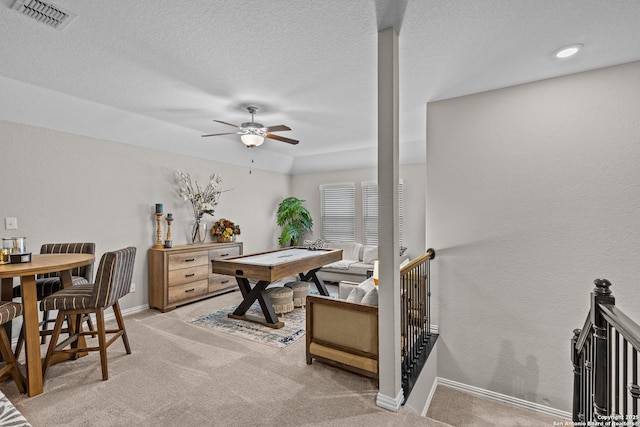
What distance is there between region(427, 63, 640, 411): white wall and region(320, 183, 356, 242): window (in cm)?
320

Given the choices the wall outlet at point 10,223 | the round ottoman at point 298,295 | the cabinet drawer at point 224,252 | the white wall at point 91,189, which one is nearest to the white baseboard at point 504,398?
the round ottoman at point 298,295

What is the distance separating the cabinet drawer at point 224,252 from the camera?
4.81 metres

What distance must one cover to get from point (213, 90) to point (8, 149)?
7.30ft

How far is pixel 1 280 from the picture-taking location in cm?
244

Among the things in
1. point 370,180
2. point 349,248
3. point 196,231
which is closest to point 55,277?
point 196,231

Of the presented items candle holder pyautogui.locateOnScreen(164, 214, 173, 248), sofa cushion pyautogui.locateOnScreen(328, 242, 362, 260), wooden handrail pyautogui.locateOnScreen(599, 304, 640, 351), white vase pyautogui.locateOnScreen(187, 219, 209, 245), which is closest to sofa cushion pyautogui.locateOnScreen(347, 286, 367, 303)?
wooden handrail pyautogui.locateOnScreen(599, 304, 640, 351)

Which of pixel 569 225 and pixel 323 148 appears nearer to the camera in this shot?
pixel 569 225

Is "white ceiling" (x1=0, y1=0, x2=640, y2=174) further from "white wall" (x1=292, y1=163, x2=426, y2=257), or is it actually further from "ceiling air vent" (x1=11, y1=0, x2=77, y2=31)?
"white wall" (x1=292, y1=163, x2=426, y2=257)

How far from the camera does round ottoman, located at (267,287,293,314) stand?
13.1 feet

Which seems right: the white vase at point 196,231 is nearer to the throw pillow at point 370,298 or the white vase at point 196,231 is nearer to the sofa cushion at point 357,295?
the sofa cushion at point 357,295

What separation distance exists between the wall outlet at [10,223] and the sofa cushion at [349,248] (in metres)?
4.94

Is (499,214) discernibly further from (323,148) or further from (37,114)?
(37,114)

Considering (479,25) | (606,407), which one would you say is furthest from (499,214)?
(606,407)

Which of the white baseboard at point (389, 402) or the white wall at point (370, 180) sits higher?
the white wall at point (370, 180)
